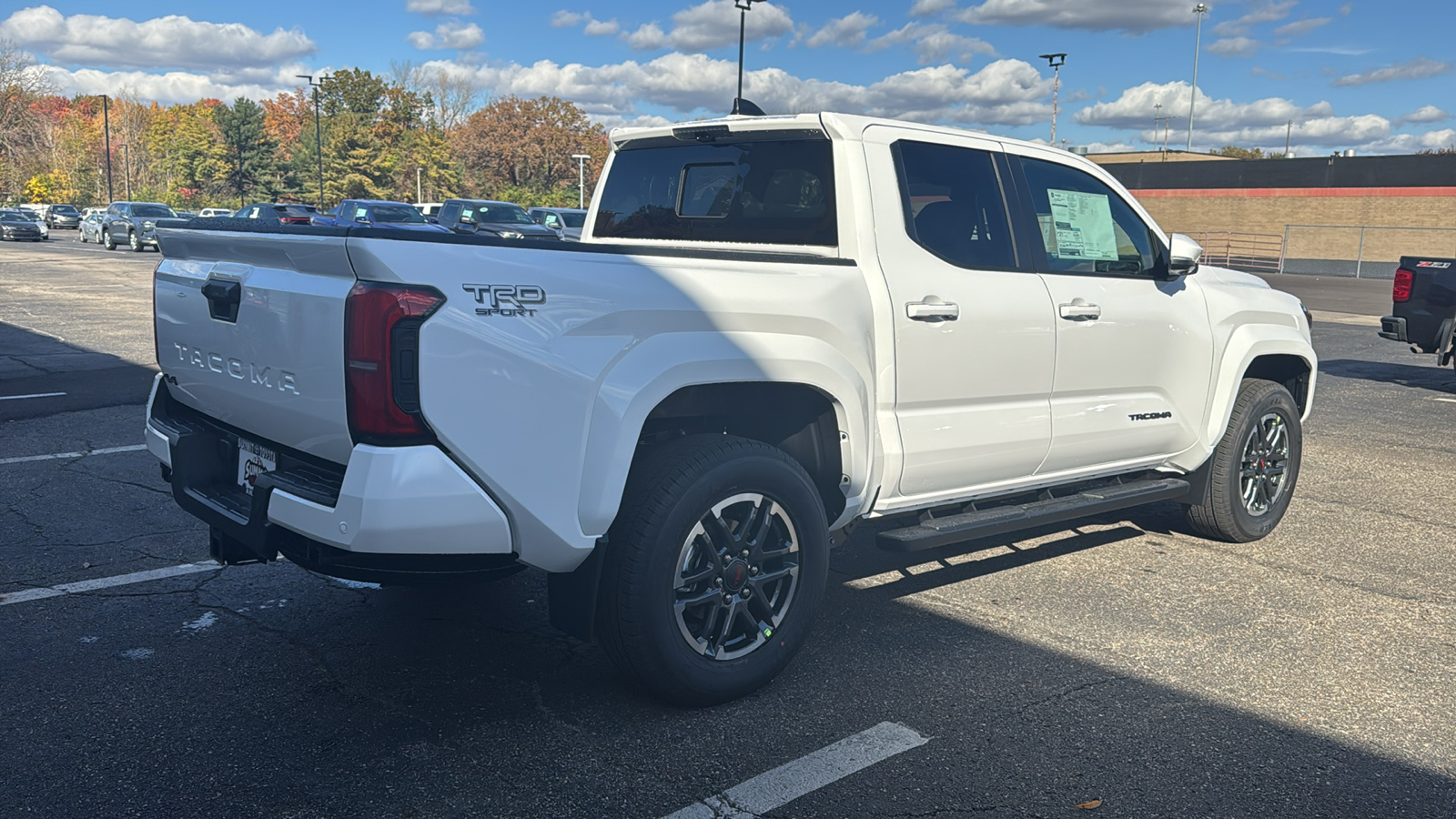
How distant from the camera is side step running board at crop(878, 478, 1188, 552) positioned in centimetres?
423

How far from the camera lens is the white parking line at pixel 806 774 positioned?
307cm

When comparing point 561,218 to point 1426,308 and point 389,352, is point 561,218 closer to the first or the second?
point 1426,308

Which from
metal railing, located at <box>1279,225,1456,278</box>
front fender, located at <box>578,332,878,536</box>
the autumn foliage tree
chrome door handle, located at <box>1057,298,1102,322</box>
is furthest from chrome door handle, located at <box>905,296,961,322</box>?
the autumn foliage tree

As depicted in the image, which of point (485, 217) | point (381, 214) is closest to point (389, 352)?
point (485, 217)

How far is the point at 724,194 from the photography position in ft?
15.8

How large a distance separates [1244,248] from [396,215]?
1337 inches

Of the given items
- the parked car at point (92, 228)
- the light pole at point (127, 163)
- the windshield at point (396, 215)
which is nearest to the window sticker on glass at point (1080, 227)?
the windshield at point (396, 215)

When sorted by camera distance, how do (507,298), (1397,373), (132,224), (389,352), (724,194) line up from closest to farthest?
1. (389,352)
2. (507,298)
3. (724,194)
4. (1397,373)
5. (132,224)

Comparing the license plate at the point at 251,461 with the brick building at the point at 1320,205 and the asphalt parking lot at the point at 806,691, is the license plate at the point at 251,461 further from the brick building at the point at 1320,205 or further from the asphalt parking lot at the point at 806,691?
the brick building at the point at 1320,205

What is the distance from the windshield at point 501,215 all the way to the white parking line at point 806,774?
26676 millimetres

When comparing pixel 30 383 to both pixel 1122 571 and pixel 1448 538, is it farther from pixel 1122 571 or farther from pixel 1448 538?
pixel 1448 538

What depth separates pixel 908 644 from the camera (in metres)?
4.34

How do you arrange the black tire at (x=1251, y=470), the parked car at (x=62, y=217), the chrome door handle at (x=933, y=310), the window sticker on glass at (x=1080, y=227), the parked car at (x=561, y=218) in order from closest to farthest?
the chrome door handle at (x=933, y=310)
the window sticker on glass at (x=1080, y=227)
the black tire at (x=1251, y=470)
the parked car at (x=561, y=218)
the parked car at (x=62, y=217)

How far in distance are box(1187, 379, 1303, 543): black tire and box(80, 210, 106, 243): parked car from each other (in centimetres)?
4724
